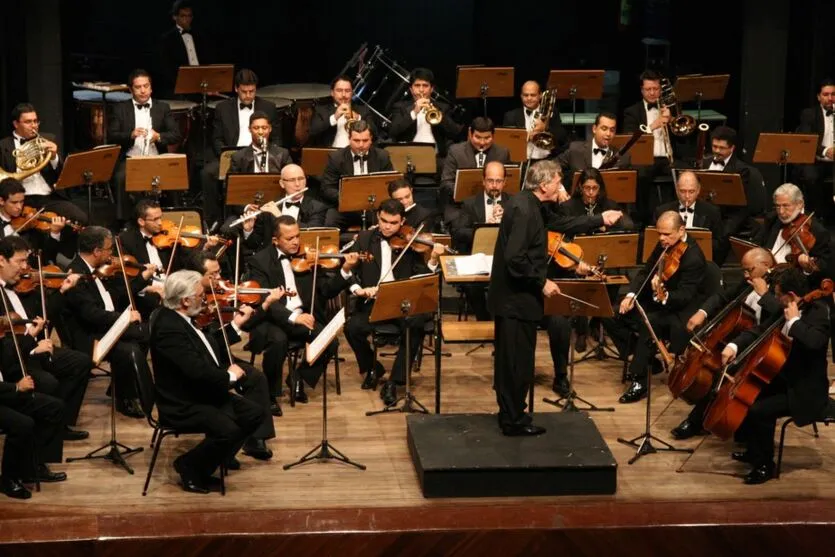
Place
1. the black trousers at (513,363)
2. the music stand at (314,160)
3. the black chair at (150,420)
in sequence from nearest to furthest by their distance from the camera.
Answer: the black chair at (150,420) < the black trousers at (513,363) < the music stand at (314,160)

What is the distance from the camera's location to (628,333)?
802 centimetres

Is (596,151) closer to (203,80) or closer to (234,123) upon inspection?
(234,123)

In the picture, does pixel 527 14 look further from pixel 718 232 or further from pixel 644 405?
pixel 644 405

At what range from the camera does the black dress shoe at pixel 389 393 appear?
7.59 metres

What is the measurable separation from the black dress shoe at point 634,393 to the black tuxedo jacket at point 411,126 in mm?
3074

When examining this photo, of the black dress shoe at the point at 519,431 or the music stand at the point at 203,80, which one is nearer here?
the black dress shoe at the point at 519,431

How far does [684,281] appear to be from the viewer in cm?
767

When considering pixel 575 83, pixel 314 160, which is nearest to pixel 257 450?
pixel 314 160

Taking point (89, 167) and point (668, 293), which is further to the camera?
point (89, 167)

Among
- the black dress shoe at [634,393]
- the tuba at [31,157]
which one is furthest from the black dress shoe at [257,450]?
the tuba at [31,157]

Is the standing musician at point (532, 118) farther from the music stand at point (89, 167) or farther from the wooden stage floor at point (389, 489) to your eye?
the music stand at point (89, 167)

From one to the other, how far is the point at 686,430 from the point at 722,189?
96.8 inches

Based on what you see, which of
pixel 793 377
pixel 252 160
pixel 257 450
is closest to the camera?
pixel 793 377

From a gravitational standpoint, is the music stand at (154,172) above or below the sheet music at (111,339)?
above
